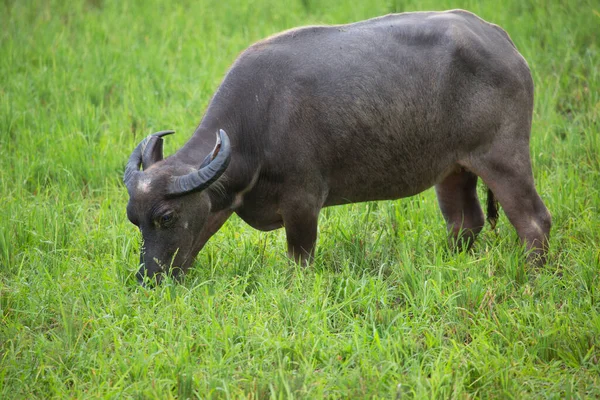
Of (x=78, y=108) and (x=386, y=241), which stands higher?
(x=78, y=108)

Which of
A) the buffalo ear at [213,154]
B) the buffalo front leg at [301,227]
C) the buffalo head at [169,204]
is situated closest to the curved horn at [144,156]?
the buffalo head at [169,204]

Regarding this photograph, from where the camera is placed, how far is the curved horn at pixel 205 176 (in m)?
4.65

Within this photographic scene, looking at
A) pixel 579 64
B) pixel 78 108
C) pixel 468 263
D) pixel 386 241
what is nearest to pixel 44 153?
pixel 78 108

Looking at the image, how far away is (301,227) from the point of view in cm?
512

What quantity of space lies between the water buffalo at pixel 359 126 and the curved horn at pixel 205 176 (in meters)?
0.24

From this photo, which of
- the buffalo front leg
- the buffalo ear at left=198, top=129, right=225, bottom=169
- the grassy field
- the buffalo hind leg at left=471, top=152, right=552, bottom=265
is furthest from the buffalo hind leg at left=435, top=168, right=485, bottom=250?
the buffalo ear at left=198, top=129, right=225, bottom=169

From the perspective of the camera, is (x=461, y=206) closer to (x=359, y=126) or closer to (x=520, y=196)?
(x=520, y=196)

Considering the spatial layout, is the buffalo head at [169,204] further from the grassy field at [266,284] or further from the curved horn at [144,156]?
the grassy field at [266,284]

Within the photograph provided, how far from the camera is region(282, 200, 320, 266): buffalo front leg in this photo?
508 cm

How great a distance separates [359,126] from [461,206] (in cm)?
121

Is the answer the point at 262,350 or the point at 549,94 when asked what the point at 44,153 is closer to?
the point at 262,350

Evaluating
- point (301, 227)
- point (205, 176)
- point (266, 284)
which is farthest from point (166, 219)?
point (301, 227)

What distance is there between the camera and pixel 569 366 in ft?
13.9

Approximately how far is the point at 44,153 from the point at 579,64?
5.89 m
